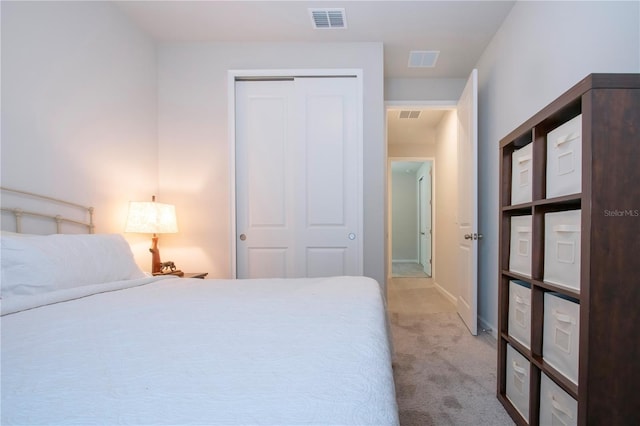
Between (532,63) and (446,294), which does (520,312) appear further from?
(446,294)

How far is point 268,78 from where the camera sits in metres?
2.93

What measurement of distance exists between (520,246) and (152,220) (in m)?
2.46

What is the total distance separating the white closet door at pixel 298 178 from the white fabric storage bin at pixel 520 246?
4.72 feet

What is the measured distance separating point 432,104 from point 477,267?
6.15 ft

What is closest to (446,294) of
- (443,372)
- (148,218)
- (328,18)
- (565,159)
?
(443,372)

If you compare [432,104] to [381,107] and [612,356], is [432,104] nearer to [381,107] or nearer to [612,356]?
[381,107]

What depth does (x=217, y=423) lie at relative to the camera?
511 millimetres

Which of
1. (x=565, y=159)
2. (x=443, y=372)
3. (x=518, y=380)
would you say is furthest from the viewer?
(x=443, y=372)

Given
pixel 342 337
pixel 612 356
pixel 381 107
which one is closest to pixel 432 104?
pixel 381 107

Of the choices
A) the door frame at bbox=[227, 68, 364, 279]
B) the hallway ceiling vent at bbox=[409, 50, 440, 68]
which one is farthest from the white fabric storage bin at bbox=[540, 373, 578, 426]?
the hallway ceiling vent at bbox=[409, 50, 440, 68]

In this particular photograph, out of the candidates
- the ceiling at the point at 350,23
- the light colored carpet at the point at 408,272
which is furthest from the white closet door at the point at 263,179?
the light colored carpet at the point at 408,272

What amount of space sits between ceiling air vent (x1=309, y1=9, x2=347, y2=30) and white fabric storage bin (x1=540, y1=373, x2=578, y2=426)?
270 cm

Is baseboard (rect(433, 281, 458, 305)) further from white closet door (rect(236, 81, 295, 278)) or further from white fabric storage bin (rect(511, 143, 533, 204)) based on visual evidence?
white fabric storage bin (rect(511, 143, 533, 204))

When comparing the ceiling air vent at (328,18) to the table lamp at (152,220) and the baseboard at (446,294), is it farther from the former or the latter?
the baseboard at (446,294)
